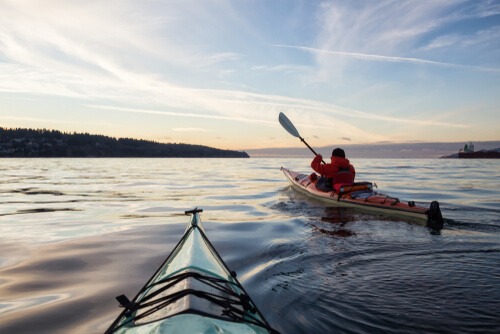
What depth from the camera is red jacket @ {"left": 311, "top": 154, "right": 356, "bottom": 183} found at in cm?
1080

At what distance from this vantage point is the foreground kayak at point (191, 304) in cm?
217

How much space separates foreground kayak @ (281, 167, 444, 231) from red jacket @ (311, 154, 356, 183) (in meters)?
0.41

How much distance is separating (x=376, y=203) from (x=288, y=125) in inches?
272

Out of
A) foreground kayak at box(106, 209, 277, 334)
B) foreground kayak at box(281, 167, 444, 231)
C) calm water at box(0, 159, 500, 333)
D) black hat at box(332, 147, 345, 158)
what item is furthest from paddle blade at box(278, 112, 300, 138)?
foreground kayak at box(106, 209, 277, 334)

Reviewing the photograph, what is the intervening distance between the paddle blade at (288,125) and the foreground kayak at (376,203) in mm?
3090

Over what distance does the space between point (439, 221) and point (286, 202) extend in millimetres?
5847

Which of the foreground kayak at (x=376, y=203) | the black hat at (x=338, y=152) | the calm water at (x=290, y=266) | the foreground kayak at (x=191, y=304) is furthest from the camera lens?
the black hat at (x=338, y=152)

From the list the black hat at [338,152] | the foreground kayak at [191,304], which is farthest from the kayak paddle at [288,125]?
the foreground kayak at [191,304]

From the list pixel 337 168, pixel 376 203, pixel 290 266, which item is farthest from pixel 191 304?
pixel 337 168

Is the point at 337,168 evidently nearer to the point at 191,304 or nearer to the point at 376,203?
the point at 376,203

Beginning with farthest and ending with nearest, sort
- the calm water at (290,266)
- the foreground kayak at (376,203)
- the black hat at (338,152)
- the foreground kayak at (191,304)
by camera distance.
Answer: the black hat at (338,152) → the foreground kayak at (376,203) → the calm water at (290,266) → the foreground kayak at (191,304)

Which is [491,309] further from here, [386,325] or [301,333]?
[301,333]

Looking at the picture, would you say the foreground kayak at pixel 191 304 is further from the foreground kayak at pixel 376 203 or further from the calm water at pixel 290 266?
the foreground kayak at pixel 376 203

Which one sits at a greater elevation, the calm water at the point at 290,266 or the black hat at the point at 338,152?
the black hat at the point at 338,152
